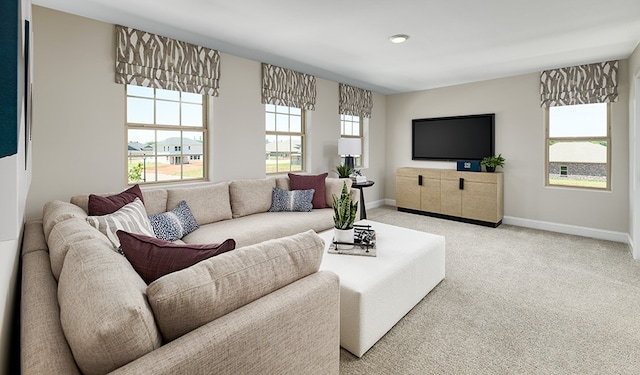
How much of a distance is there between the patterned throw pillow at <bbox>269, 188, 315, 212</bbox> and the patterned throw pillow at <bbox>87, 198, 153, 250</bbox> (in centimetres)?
169

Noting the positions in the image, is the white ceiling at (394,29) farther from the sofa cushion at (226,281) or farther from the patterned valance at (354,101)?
the sofa cushion at (226,281)

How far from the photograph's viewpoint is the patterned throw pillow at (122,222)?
1936 mm

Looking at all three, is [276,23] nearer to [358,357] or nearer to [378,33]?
[378,33]

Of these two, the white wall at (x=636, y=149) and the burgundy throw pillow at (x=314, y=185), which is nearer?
the white wall at (x=636, y=149)

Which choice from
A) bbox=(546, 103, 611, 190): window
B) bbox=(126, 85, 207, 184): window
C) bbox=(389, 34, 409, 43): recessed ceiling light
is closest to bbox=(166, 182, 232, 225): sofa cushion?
bbox=(126, 85, 207, 184): window

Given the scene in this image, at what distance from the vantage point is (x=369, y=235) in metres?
2.76

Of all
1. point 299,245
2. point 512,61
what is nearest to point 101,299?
point 299,245

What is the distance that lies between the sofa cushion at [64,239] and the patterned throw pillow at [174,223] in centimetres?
104

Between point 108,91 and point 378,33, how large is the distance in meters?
2.75

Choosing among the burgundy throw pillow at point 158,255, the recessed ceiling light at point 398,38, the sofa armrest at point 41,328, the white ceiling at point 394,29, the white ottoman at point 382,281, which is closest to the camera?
the sofa armrest at point 41,328

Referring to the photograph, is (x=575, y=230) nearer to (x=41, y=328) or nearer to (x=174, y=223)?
(x=174, y=223)

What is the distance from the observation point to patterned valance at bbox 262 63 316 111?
173 inches

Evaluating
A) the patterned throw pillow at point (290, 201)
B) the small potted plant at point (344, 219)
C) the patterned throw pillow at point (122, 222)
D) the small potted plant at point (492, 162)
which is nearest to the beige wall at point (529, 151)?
the small potted plant at point (492, 162)

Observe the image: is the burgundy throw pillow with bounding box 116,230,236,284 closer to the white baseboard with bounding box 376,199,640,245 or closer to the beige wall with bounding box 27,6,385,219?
the beige wall with bounding box 27,6,385,219
